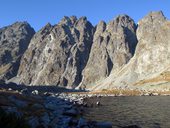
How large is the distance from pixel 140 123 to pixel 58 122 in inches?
574

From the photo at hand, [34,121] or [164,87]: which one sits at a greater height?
[164,87]

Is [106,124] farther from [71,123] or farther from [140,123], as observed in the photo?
[140,123]

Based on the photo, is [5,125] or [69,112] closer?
[5,125]

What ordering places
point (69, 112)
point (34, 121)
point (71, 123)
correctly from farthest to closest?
point (69, 112), point (71, 123), point (34, 121)

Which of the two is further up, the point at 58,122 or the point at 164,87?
the point at 164,87

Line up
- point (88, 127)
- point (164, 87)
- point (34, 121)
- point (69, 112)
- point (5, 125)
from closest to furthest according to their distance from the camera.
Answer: point (5, 125), point (34, 121), point (88, 127), point (69, 112), point (164, 87)

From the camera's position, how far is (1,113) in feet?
67.5

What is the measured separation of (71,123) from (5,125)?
2041cm

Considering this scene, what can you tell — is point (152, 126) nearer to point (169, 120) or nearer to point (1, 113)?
point (169, 120)

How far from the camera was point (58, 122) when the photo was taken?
3844 cm

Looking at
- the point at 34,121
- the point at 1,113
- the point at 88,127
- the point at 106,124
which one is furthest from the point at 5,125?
the point at 106,124

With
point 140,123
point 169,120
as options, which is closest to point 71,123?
point 140,123

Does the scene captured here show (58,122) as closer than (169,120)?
Yes

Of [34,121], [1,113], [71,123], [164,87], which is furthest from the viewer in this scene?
[164,87]
